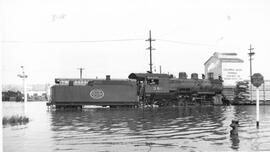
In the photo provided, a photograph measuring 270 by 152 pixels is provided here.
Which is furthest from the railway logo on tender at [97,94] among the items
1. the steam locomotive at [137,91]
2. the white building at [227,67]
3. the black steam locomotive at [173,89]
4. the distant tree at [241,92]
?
the white building at [227,67]

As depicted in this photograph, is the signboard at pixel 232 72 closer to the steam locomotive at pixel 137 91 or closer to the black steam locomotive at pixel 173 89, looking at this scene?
the black steam locomotive at pixel 173 89

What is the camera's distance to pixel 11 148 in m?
8.27

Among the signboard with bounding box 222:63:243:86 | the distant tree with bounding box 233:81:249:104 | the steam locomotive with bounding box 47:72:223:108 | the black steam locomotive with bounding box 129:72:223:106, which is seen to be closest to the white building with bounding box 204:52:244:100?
the signboard with bounding box 222:63:243:86

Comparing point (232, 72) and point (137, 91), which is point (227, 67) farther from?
point (137, 91)

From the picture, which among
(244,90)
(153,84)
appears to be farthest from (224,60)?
(153,84)

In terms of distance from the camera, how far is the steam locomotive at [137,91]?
27859 millimetres

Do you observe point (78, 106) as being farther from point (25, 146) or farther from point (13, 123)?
point (25, 146)

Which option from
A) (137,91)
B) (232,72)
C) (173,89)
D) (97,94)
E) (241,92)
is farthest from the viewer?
(232,72)

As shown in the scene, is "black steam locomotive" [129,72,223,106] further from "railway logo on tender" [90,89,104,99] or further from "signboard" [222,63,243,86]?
"signboard" [222,63,243,86]

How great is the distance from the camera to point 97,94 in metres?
28.5

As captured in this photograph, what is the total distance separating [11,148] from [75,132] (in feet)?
11.1

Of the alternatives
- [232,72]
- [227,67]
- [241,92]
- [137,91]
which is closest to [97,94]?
[137,91]

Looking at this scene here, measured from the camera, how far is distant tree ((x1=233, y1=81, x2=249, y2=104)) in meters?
39.0

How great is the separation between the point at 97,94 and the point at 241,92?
1935 cm
